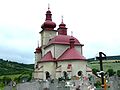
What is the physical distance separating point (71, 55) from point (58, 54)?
15.3 feet

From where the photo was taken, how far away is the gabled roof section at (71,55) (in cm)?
5662

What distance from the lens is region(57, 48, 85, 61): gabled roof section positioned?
56.6 meters

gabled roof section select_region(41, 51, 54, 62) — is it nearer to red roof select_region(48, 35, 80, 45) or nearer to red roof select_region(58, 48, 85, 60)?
red roof select_region(58, 48, 85, 60)

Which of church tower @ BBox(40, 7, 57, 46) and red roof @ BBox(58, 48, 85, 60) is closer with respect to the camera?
red roof @ BBox(58, 48, 85, 60)

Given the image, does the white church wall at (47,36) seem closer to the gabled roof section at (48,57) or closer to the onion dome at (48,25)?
the onion dome at (48,25)

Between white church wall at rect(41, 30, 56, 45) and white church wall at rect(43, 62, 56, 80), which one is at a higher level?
white church wall at rect(41, 30, 56, 45)

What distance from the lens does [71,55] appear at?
188ft

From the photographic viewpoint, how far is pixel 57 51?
61125 mm

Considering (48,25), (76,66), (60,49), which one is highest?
(48,25)

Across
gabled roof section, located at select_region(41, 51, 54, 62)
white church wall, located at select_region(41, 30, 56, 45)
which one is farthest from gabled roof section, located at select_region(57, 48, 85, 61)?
white church wall, located at select_region(41, 30, 56, 45)

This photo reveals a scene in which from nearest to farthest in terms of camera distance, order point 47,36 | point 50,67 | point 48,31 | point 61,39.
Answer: point 50,67
point 61,39
point 48,31
point 47,36

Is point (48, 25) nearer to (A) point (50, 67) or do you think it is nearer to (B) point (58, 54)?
(B) point (58, 54)

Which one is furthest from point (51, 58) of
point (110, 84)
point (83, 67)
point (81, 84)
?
point (110, 84)

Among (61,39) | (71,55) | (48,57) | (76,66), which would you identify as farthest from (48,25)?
(76,66)
